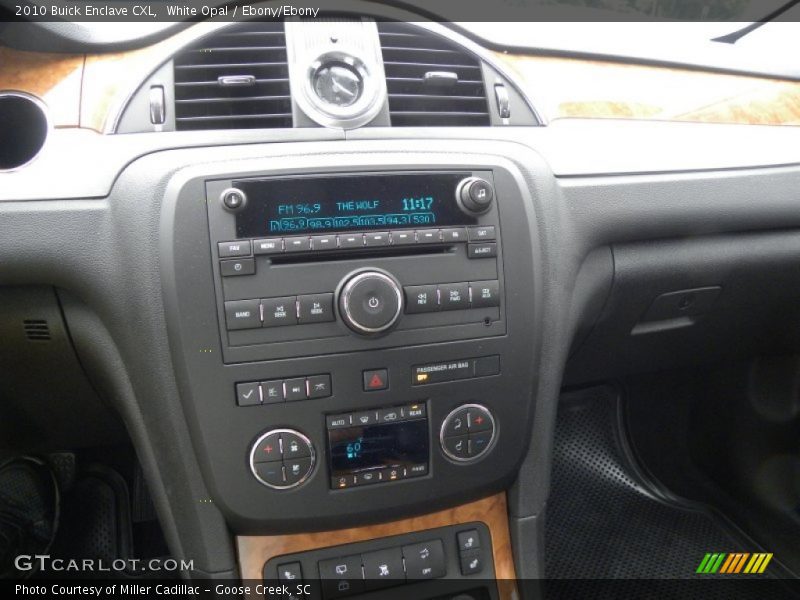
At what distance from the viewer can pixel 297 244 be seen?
98cm

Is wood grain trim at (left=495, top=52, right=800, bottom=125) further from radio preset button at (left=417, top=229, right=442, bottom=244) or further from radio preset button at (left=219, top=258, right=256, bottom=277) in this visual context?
radio preset button at (left=219, top=258, right=256, bottom=277)

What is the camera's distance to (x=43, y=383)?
4.03 feet

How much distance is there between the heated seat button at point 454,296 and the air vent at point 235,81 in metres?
0.37

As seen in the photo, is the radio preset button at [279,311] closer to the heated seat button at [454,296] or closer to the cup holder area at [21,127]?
the heated seat button at [454,296]

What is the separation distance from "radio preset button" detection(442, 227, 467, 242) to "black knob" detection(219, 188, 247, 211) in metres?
0.30

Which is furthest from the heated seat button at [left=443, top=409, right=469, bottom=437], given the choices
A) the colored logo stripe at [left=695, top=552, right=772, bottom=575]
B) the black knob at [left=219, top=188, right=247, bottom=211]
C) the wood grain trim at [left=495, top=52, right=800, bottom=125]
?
the colored logo stripe at [left=695, top=552, right=772, bottom=575]

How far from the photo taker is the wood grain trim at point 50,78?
1.07m

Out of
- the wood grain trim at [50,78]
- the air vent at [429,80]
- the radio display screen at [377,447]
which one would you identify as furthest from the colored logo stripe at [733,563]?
the wood grain trim at [50,78]

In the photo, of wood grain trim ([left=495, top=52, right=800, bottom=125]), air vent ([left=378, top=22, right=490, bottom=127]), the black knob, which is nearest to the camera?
the black knob

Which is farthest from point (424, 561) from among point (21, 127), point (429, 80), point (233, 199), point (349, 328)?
point (21, 127)

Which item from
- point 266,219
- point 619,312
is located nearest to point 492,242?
point 266,219

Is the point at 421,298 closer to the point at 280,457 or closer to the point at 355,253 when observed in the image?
A: the point at 355,253

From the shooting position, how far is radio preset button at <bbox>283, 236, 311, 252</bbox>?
3.20 feet

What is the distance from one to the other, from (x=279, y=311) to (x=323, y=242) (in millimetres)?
116
